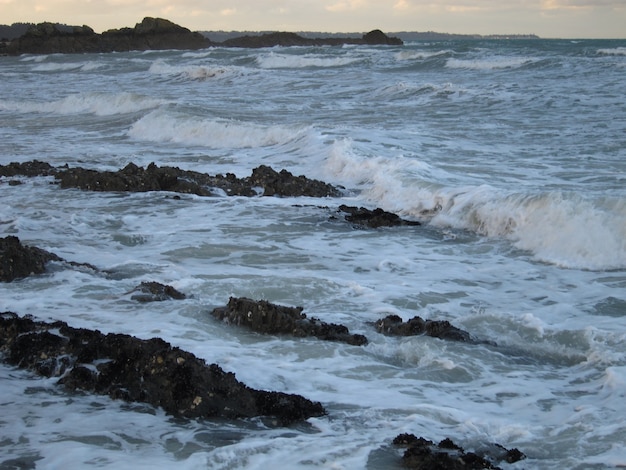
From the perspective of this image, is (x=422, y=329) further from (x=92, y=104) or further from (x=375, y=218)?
(x=92, y=104)

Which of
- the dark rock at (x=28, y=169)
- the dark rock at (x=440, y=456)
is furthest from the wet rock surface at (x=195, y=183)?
the dark rock at (x=440, y=456)

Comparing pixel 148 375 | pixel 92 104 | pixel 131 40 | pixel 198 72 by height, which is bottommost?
pixel 148 375

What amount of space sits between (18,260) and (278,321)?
2.70 metres

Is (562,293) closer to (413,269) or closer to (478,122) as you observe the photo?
(413,269)

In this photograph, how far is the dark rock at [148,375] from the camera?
4.41m

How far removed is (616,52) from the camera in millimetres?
38781

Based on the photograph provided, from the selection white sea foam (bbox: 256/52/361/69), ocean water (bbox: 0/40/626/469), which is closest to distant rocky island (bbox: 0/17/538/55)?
white sea foam (bbox: 256/52/361/69)

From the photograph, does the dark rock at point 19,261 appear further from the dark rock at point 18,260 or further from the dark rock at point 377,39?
the dark rock at point 377,39

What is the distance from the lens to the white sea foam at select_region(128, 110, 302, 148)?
659 inches

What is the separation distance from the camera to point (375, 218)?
9477 mm

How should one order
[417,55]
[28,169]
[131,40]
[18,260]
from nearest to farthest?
[18,260] < [28,169] < [417,55] < [131,40]

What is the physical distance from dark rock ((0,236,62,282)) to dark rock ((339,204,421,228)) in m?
3.66

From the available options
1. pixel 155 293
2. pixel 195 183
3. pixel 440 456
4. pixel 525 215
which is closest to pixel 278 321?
pixel 155 293

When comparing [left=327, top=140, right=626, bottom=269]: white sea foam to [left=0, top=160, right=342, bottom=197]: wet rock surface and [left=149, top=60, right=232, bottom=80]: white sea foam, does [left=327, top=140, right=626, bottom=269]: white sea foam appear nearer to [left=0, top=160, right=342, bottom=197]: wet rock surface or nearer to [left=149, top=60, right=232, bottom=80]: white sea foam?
[left=0, top=160, right=342, bottom=197]: wet rock surface
